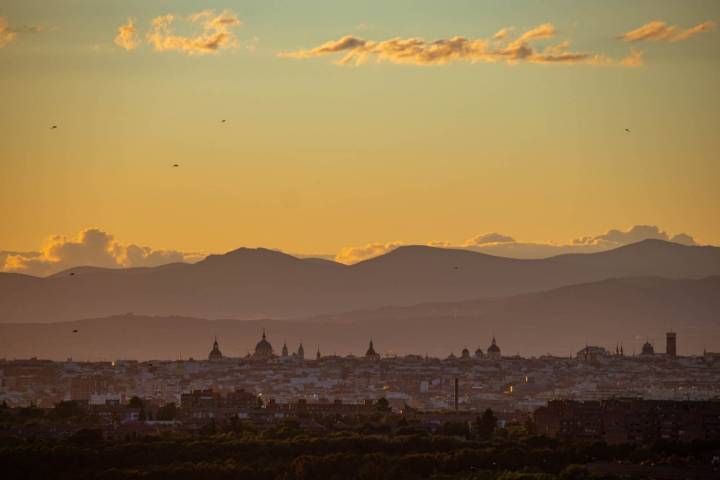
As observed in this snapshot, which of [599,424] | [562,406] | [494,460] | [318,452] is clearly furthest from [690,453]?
[562,406]

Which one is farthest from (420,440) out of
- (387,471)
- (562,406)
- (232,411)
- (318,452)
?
(232,411)

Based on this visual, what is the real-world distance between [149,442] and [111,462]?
7011 mm

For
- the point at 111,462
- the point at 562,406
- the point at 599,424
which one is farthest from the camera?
the point at 562,406

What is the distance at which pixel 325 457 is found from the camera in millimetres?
95500

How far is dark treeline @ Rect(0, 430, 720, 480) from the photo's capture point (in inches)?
3625

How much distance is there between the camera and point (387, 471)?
91.6 metres

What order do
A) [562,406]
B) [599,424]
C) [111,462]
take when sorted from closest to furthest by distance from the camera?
[111,462], [599,424], [562,406]

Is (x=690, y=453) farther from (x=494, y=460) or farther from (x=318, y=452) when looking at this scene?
(x=318, y=452)

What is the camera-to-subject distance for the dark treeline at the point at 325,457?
9206cm

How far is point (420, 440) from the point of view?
344 feet

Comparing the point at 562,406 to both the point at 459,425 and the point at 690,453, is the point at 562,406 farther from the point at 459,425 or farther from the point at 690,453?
the point at 690,453

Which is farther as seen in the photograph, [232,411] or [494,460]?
[232,411]

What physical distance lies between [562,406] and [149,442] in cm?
3151

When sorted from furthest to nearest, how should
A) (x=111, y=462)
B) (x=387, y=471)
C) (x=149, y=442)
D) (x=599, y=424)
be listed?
(x=599, y=424), (x=149, y=442), (x=111, y=462), (x=387, y=471)
